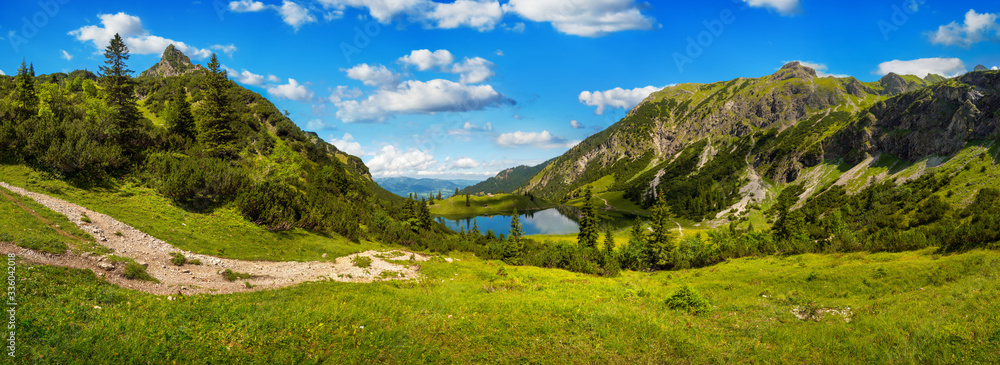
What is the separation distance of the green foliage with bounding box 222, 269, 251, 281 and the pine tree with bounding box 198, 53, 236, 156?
1373 inches

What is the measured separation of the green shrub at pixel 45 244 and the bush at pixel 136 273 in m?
2.26

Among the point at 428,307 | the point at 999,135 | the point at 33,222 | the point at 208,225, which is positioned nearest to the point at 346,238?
the point at 208,225

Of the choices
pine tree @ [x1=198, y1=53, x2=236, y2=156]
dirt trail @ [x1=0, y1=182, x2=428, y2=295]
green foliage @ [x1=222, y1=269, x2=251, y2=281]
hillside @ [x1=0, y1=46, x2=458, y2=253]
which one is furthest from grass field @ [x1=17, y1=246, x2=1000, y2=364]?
pine tree @ [x1=198, y1=53, x2=236, y2=156]

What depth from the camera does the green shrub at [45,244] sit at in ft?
42.3

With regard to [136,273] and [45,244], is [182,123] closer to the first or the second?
[45,244]

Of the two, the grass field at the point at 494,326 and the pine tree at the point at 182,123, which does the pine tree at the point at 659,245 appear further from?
the pine tree at the point at 182,123

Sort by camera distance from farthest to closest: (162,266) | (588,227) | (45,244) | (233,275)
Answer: (588,227) → (233,275) → (162,266) → (45,244)

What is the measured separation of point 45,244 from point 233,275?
20.4 ft

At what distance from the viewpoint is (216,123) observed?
47.0 meters

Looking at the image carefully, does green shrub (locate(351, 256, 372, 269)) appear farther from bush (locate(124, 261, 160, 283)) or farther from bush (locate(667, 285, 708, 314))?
bush (locate(667, 285, 708, 314))

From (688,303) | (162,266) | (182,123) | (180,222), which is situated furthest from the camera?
(182,123)

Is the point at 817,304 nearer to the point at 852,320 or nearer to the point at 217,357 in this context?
the point at 852,320

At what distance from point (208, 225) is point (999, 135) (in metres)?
152

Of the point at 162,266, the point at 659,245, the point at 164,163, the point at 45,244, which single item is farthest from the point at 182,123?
the point at 659,245
